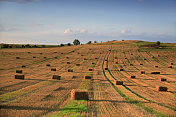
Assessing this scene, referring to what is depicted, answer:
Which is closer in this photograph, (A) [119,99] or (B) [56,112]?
(B) [56,112]

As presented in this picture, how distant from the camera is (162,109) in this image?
11438mm

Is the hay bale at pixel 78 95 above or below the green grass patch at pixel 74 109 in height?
above

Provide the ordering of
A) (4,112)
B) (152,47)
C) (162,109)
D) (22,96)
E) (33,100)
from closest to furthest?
(4,112) < (162,109) < (33,100) < (22,96) < (152,47)

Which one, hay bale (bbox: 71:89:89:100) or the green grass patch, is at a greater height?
hay bale (bbox: 71:89:89:100)

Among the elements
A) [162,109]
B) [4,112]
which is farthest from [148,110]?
[4,112]

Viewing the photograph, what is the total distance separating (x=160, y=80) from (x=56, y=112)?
62.0 feet

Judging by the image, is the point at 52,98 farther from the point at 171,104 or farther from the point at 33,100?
the point at 171,104

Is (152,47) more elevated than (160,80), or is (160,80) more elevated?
(152,47)

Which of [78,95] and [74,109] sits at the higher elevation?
[78,95]

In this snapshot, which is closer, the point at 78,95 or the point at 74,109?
the point at 74,109

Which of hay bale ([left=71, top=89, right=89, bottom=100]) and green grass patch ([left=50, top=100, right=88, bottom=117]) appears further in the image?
hay bale ([left=71, top=89, right=89, bottom=100])

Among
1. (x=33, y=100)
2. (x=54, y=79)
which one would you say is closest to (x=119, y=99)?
(x=33, y=100)

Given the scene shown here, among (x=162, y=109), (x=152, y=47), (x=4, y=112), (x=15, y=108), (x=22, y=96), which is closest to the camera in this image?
(x=4, y=112)

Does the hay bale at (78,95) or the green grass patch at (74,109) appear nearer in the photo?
the green grass patch at (74,109)
